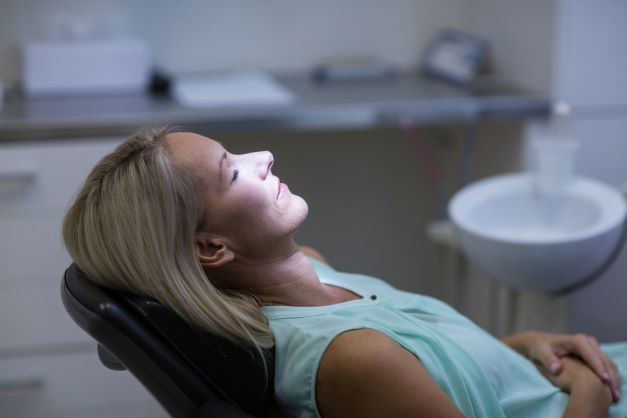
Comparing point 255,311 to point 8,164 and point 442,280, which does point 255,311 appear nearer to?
point 8,164

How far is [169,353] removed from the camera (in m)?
1.09

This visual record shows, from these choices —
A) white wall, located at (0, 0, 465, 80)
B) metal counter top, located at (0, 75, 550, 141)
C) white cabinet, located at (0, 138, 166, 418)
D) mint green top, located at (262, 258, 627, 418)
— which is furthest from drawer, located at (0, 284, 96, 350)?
mint green top, located at (262, 258, 627, 418)

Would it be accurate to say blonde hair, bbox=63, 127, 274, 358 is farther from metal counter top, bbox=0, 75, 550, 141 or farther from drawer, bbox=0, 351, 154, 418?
drawer, bbox=0, 351, 154, 418

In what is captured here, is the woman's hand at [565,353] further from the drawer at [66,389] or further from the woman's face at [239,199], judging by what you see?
the drawer at [66,389]

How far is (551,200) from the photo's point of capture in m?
2.07

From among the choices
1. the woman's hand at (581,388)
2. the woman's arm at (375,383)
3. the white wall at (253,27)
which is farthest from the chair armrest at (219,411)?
the white wall at (253,27)

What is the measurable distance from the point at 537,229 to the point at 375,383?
3.83 ft

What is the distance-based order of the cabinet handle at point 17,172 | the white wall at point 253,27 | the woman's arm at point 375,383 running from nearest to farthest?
the woman's arm at point 375,383
the cabinet handle at point 17,172
the white wall at point 253,27

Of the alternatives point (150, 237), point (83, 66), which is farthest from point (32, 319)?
point (150, 237)

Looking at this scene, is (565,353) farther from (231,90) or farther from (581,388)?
(231,90)

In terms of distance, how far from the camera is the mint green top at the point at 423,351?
113cm

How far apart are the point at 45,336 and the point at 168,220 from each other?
123 centimetres

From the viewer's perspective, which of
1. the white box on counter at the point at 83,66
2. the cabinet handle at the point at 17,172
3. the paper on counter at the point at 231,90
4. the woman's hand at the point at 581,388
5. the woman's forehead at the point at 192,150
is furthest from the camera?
the white box on counter at the point at 83,66

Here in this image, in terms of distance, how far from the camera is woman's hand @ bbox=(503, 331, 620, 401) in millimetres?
1388
